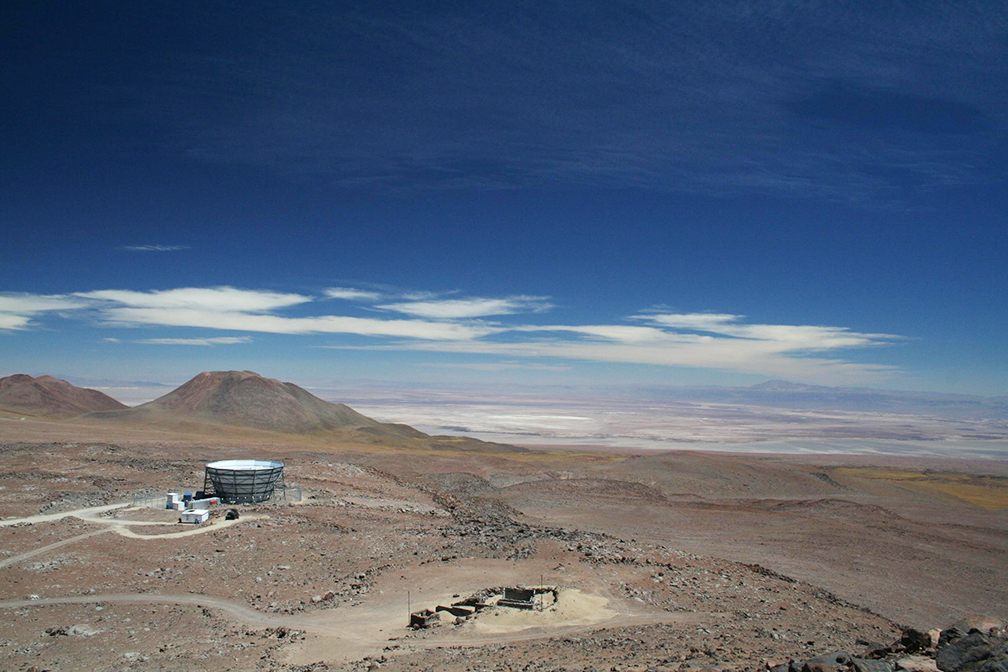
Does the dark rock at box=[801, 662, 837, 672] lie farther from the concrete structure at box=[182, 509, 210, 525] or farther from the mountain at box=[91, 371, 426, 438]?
the mountain at box=[91, 371, 426, 438]

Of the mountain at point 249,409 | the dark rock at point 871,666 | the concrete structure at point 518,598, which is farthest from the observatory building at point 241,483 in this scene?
the mountain at point 249,409

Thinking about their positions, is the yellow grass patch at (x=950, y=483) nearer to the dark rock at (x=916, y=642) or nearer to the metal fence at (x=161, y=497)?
the dark rock at (x=916, y=642)

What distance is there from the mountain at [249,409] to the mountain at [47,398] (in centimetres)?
2068

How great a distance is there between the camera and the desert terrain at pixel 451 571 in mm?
18188

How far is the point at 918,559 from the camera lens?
34.6m

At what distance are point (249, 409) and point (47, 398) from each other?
50.4 meters

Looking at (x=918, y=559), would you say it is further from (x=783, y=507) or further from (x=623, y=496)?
(x=623, y=496)

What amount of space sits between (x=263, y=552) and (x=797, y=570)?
25.5m

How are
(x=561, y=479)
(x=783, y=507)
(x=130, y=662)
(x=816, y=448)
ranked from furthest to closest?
(x=816, y=448) < (x=561, y=479) < (x=783, y=507) < (x=130, y=662)

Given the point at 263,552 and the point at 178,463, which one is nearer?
the point at 263,552

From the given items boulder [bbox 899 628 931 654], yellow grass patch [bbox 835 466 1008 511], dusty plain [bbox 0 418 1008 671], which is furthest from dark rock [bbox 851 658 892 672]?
yellow grass patch [bbox 835 466 1008 511]

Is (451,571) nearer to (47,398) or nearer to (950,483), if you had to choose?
(950,483)

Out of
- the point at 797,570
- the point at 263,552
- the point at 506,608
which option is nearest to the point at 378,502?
the point at 263,552

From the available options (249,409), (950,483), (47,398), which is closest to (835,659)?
(950,483)
